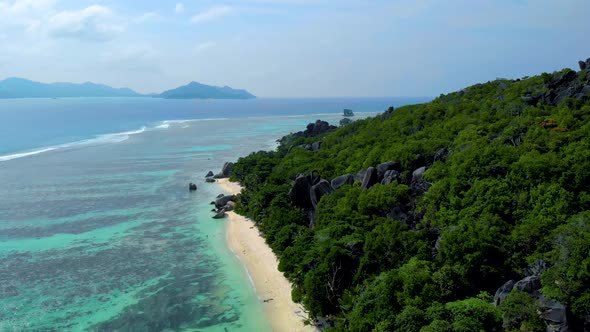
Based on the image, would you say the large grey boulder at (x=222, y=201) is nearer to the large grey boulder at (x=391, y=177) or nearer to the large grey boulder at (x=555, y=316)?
the large grey boulder at (x=391, y=177)

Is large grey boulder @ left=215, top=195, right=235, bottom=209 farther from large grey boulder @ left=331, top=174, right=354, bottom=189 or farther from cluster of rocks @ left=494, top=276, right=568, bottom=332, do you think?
cluster of rocks @ left=494, top=276, right=568, bottom=332

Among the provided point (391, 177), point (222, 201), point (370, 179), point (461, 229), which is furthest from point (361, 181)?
point (222, 201)

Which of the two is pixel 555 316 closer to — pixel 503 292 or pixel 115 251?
pixel 503 292

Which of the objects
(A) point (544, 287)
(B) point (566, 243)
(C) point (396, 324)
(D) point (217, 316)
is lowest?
(D) point (217, 316)

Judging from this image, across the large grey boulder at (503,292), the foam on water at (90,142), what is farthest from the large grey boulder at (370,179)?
the foam on water at (90,142)

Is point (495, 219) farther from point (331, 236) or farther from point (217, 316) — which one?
point (217, 316)

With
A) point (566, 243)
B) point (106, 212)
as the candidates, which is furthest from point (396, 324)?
point (106, 212)

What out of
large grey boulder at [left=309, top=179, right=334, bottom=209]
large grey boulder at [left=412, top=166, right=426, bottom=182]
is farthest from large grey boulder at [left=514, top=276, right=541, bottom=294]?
large grey boulder at [left=309, top=179, right=334, bottom=209]
